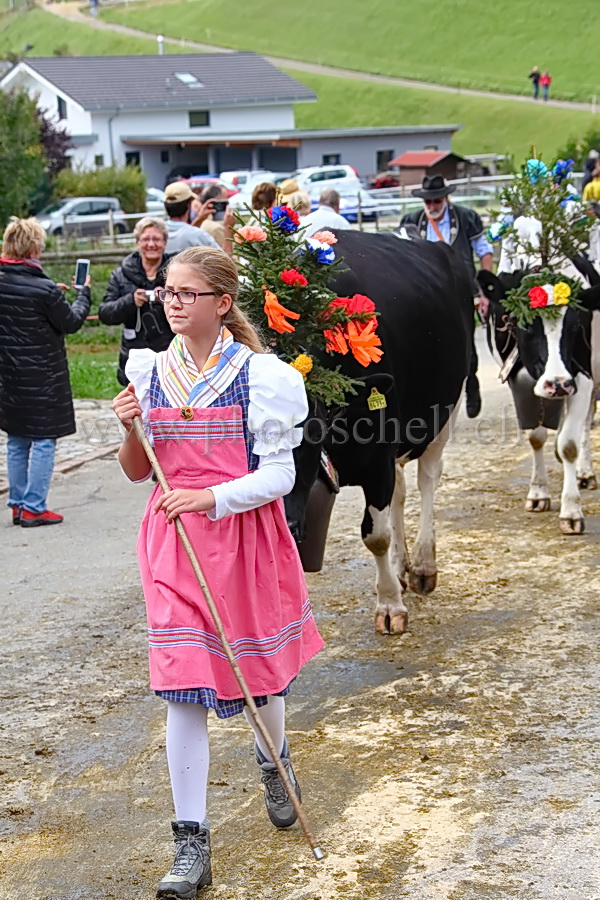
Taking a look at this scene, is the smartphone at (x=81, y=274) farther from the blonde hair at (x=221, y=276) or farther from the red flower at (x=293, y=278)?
the blonde hair at (x=221, y=276)

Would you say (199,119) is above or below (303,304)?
above

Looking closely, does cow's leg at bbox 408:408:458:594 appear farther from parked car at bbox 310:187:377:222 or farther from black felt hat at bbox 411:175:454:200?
parked car at bbox 310:187:377:222

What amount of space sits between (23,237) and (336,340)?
368cm

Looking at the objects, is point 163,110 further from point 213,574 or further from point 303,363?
point 213,574

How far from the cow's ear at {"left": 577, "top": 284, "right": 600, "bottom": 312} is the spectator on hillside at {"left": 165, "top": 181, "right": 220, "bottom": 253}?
2.52 meters

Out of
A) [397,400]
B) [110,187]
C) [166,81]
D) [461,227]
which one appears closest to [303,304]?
[397,400]

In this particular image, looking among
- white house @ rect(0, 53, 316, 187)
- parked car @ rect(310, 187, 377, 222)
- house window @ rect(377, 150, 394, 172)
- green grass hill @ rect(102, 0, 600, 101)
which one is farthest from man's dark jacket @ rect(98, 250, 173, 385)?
green grass hill @ rect(102, 0, 600, 101)

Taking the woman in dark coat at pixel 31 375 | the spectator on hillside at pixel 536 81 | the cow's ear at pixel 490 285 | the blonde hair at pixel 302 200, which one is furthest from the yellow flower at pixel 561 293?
the spectator on hillside at pixel 536 81

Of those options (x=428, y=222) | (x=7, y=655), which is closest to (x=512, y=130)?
(x=428, y=222)

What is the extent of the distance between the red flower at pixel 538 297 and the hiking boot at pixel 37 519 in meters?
3.40

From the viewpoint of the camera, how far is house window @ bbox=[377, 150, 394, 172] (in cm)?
6581

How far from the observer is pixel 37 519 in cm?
834

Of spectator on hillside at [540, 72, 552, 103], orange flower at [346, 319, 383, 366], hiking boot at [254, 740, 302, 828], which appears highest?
spectator on hillside at [540, 72, 552, 103]

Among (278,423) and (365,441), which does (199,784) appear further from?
(365,441)
